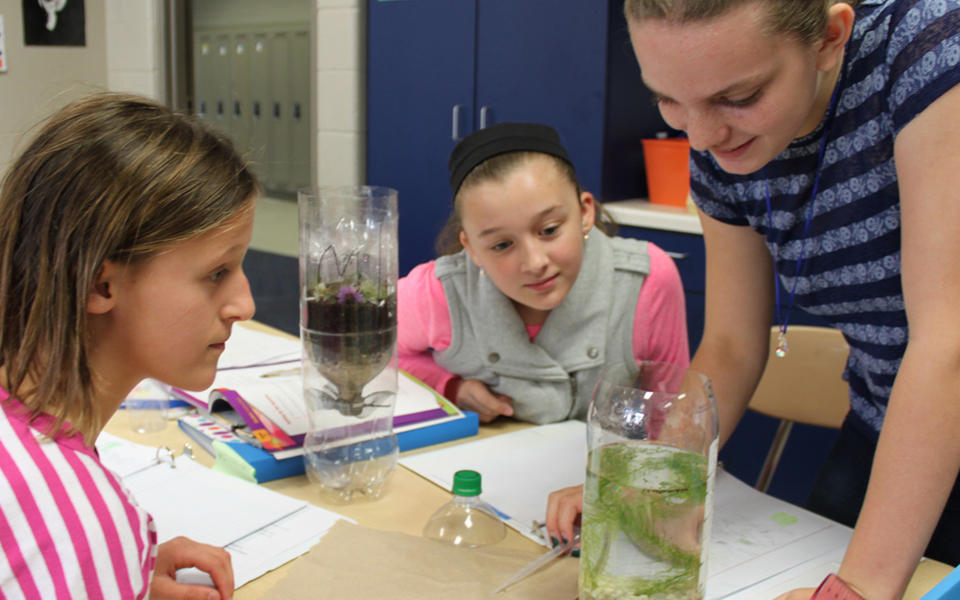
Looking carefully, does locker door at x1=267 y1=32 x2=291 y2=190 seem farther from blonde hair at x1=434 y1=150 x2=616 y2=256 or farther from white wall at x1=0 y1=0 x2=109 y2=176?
blonde hair at x1=434 y1=150 x2=616 y2=256

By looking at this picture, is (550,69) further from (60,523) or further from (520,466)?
(60,523)

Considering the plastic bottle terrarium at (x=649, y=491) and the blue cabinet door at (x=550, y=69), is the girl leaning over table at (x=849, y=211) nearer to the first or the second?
the plastic bottle terrarium at (x=649, y=491)

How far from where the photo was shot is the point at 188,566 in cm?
87

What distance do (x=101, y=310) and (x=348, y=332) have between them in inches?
13.8

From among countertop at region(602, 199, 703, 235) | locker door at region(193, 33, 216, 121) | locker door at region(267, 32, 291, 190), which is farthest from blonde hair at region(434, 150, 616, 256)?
locker door at region(193, 33, 216, 121)

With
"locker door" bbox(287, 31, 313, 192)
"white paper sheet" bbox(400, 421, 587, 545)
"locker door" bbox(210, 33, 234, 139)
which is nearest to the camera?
"white paper sheet" bbox(400, 421, 587, 545)

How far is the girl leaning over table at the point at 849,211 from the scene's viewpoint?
0.78m

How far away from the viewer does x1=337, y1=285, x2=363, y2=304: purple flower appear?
1.10 metres

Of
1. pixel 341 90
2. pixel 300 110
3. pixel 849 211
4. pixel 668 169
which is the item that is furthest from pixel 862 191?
pixel 300 110

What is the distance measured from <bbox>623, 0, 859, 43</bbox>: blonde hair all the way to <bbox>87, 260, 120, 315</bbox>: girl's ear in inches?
21.7

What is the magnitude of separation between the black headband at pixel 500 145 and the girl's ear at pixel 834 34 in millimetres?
600

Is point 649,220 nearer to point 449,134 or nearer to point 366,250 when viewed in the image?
point 449,134

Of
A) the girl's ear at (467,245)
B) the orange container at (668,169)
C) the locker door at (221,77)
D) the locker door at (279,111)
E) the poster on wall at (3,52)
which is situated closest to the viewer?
the girl's ear at (467,245)

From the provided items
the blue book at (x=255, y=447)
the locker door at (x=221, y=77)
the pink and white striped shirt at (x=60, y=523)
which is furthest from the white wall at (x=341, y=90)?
the pink and white striped shirt at (x=60, y=523)
